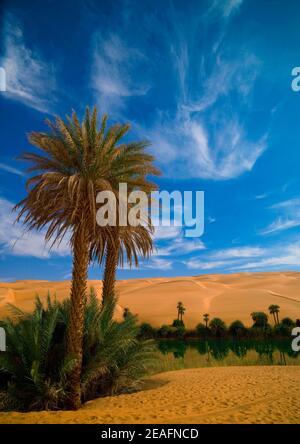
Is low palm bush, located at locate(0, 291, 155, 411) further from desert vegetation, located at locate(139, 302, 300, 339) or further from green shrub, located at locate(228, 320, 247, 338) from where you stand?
green shrub, located at locate(228, 320, 247, 338)

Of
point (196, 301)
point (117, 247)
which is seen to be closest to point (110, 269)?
point (117, 247)

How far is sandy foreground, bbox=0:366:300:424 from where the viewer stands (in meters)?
6.88

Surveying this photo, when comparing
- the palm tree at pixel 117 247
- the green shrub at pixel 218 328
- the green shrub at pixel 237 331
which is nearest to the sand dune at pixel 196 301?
the green shrub at pixel 218 328

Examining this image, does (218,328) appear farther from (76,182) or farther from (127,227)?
(76,182)

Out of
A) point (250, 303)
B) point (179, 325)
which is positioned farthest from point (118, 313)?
point (250, 303)

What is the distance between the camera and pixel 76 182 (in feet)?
29.7

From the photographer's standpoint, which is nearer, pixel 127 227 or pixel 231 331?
pixel 127 227

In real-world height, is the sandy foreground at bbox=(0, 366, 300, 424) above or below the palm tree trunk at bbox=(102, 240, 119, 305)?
below

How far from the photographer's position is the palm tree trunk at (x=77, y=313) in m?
8.55

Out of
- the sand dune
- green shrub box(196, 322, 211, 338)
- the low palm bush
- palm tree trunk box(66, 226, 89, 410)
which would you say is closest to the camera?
the low palm bush

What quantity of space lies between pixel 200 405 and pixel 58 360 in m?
3.88

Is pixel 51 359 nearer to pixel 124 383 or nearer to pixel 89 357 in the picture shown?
pixel 89 357

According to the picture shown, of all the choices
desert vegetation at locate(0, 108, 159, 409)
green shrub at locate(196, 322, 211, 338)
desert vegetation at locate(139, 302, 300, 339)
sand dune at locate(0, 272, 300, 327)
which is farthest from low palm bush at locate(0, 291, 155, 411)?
sand dune at locate(0, 272, 300, 327)

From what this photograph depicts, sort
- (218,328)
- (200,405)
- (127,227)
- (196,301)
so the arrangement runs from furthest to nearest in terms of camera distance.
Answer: (196,301), (218,328), (127,227), (200,405)
